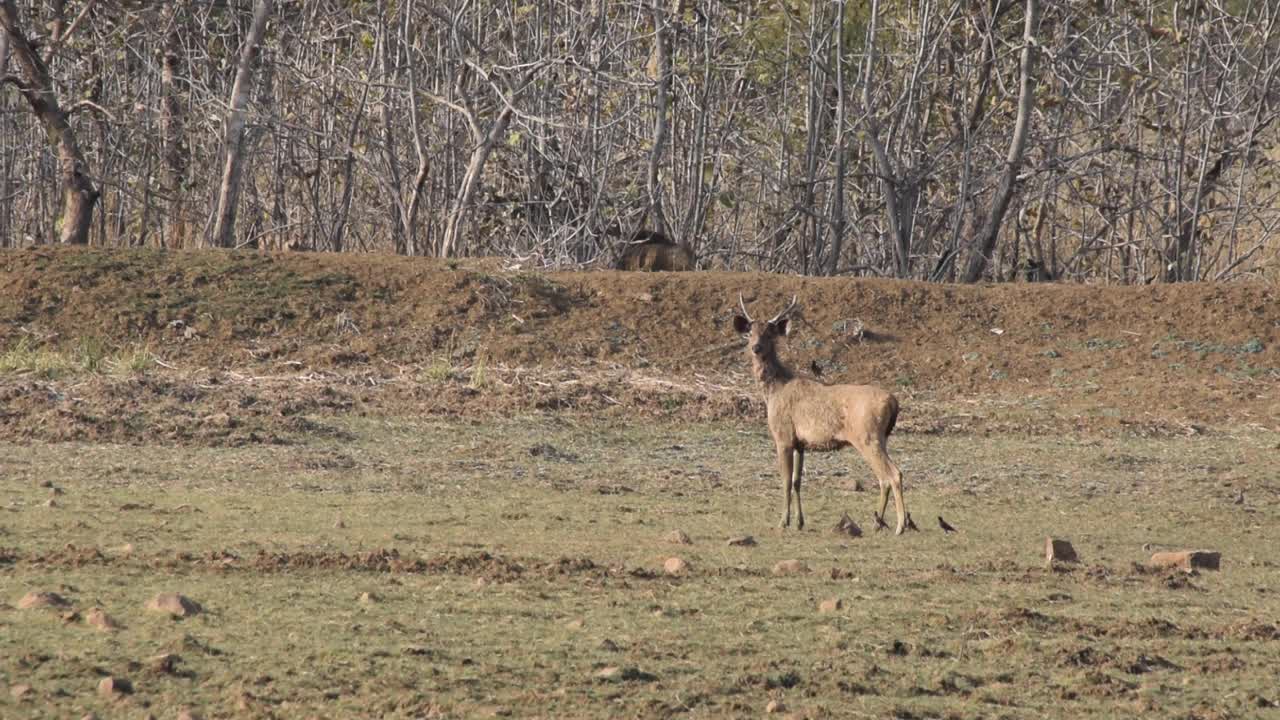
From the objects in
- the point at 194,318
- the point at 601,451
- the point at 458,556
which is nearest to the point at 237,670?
the point at 458,556

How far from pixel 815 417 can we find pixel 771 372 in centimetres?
56

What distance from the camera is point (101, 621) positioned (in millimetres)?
6629

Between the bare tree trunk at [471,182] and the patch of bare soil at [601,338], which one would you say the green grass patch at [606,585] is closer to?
the patch of bare soil at [601,338]

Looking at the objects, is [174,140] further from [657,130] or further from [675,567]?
[675,567]

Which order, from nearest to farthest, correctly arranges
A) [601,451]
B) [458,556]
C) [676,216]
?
[458,556] → [601,451] → [676,216]

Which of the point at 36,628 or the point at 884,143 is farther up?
the point at 884,143

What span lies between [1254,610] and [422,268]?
12379 millimetres

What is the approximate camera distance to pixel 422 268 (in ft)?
62.6

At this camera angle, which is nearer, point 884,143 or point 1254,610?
point 1254,610

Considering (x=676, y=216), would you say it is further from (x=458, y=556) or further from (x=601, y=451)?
(x=458, y=556)

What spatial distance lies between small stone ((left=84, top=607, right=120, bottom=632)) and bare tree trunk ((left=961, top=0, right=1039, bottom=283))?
1613cm

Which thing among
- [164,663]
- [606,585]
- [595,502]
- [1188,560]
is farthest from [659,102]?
[164,663]

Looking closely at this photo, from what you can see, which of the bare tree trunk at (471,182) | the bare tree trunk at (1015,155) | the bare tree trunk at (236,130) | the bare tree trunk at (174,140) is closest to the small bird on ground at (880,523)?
the bare tree trunk at (471,182)

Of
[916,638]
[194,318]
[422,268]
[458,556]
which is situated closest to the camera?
[916,638]
